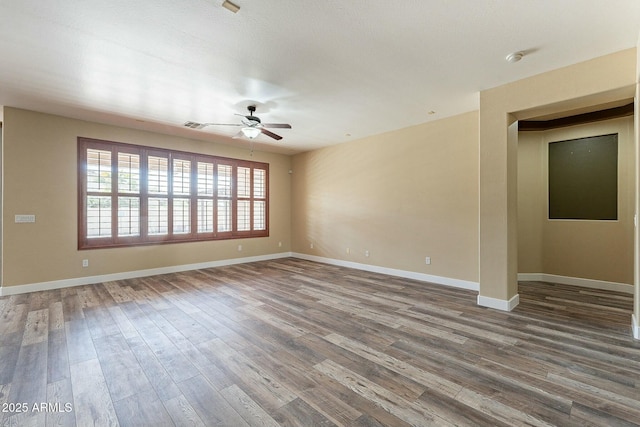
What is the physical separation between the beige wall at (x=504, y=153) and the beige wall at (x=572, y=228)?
195 cm

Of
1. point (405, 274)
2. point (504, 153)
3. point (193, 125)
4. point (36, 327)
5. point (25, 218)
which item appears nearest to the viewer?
point (36, 327)

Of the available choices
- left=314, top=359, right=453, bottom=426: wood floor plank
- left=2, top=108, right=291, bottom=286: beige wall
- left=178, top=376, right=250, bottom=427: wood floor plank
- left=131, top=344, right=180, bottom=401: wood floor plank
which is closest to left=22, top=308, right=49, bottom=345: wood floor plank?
left=131, top=344, right=180, bottom=401: wood floor plank

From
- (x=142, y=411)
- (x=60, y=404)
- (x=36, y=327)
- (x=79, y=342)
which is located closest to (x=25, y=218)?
(x=36, y=327)

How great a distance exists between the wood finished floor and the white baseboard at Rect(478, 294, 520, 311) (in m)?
0.12

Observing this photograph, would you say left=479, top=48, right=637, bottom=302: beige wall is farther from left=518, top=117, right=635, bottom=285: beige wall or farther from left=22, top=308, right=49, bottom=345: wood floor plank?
left=22, top=308, right=49, bottom=345: wood floor plank

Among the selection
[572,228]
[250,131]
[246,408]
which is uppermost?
[250,131]

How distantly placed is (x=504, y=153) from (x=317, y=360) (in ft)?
11.0

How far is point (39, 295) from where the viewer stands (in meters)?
4.31

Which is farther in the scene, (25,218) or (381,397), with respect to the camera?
(25,218)

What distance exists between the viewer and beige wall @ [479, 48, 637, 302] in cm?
315

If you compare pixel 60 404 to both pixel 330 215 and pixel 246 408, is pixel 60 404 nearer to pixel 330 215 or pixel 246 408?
pixel 246 408

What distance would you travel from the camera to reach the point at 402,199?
17.9 feet

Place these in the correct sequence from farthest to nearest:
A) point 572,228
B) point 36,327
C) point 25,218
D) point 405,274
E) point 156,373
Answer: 1. point 405,274
2. point 572,228
3. point 25,218
4. point 36,327
5. point 156,373

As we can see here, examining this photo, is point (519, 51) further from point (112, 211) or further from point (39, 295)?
point (39, 295)
